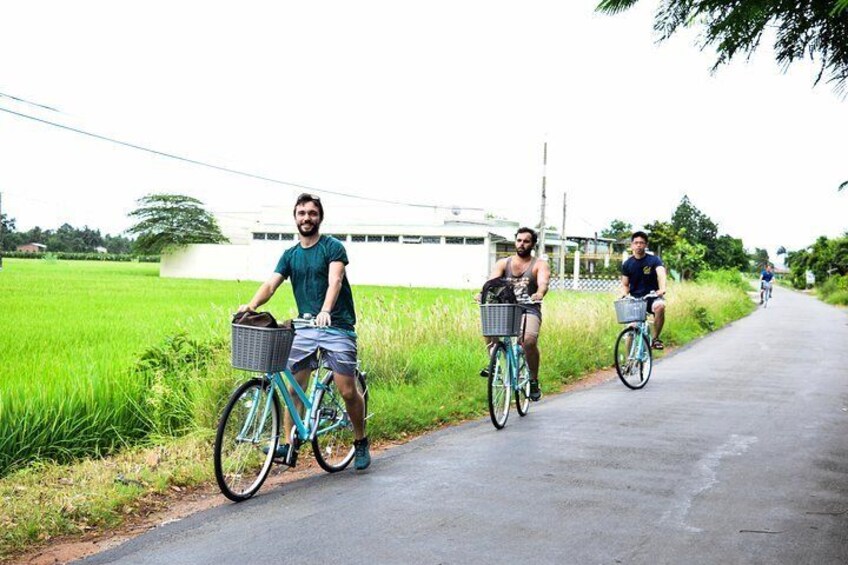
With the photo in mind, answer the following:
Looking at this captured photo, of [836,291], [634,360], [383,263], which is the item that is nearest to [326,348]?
[634,360]

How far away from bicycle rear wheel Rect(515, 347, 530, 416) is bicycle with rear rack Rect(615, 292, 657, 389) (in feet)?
8.31

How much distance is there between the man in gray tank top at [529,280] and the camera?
8.87m

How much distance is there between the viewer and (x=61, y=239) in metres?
95.3

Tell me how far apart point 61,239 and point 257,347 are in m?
99.1

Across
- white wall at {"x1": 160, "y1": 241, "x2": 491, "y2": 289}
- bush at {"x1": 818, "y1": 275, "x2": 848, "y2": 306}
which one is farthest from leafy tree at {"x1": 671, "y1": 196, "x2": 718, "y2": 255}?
white wall at {"x1": 160, "y1": 241, "x2": 491, "y2": 289}

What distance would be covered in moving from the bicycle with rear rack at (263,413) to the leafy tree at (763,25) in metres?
3.04

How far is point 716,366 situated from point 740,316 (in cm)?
1655

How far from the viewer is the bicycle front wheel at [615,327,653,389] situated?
37.3 feet

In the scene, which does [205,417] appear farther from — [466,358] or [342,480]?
[466,358]

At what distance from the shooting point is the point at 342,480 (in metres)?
6.23

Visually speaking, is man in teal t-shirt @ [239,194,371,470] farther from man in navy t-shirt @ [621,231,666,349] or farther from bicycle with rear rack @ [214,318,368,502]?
man in navy t-shirt @ [621,231,666,349]

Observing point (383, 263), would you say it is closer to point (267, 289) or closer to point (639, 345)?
point (639, 345)

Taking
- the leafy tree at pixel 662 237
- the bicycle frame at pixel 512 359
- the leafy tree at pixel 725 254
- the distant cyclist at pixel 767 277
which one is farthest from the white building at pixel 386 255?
the bicycle frame at pixel 512 359

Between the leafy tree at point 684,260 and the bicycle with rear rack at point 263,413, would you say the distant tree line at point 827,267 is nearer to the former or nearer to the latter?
the leafy tree at point 684,260
